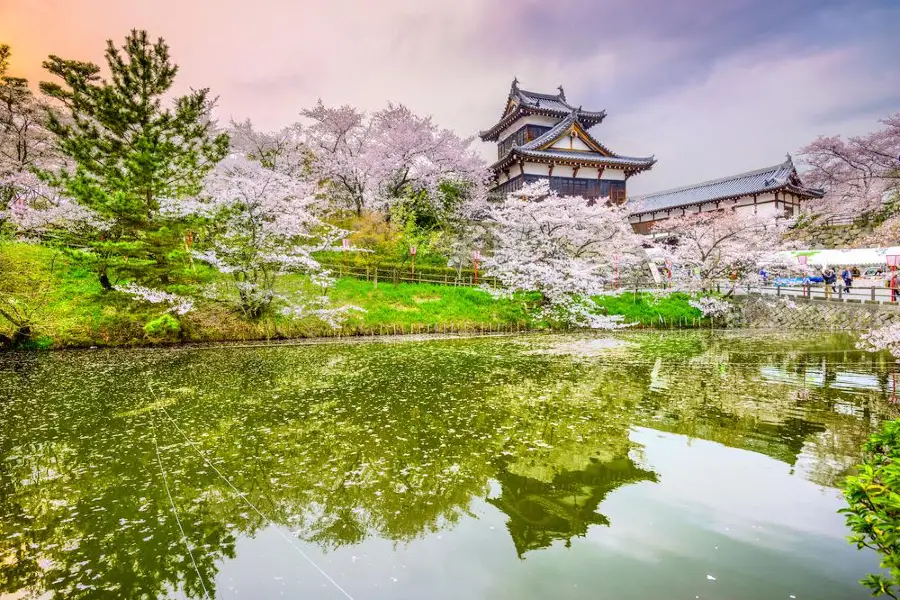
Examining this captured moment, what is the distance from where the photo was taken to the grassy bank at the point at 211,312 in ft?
53.7

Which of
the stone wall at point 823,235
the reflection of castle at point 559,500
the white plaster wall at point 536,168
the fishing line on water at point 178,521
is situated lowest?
the fishing line on water at point 178,521

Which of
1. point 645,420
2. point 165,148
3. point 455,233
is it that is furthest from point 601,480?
point 455,233

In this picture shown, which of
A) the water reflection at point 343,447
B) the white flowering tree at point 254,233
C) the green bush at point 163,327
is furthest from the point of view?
the white flowering tree at point 254,233

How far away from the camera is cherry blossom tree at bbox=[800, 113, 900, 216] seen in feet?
106

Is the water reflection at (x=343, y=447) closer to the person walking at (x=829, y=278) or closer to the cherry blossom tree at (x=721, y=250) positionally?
the cherry blossom tree at (x=721, y=250)

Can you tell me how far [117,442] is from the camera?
750 centimetres

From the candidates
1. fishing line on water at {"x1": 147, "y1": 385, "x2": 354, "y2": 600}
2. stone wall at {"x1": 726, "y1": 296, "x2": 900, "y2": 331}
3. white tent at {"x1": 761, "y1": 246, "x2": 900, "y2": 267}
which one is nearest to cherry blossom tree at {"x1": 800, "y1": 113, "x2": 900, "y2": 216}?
white tent at {"x1": 761, "y1": 246, "x2": 900, "y2": 267}

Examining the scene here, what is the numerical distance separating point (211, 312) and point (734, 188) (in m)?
41.0

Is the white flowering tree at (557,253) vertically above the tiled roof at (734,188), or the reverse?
the tiled roof at (734,188)

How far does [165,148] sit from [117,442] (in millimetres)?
12917

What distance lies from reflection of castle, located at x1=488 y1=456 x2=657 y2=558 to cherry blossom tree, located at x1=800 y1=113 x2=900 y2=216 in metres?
39.2

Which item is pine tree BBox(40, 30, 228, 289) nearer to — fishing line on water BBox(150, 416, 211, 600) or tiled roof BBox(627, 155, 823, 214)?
fishing line on water BBox(150, 416, 211, 600)

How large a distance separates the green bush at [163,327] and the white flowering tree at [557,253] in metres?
15.5

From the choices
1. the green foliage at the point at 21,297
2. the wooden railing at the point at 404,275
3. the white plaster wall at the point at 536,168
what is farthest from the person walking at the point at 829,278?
the green foliage at the point at 21,297
